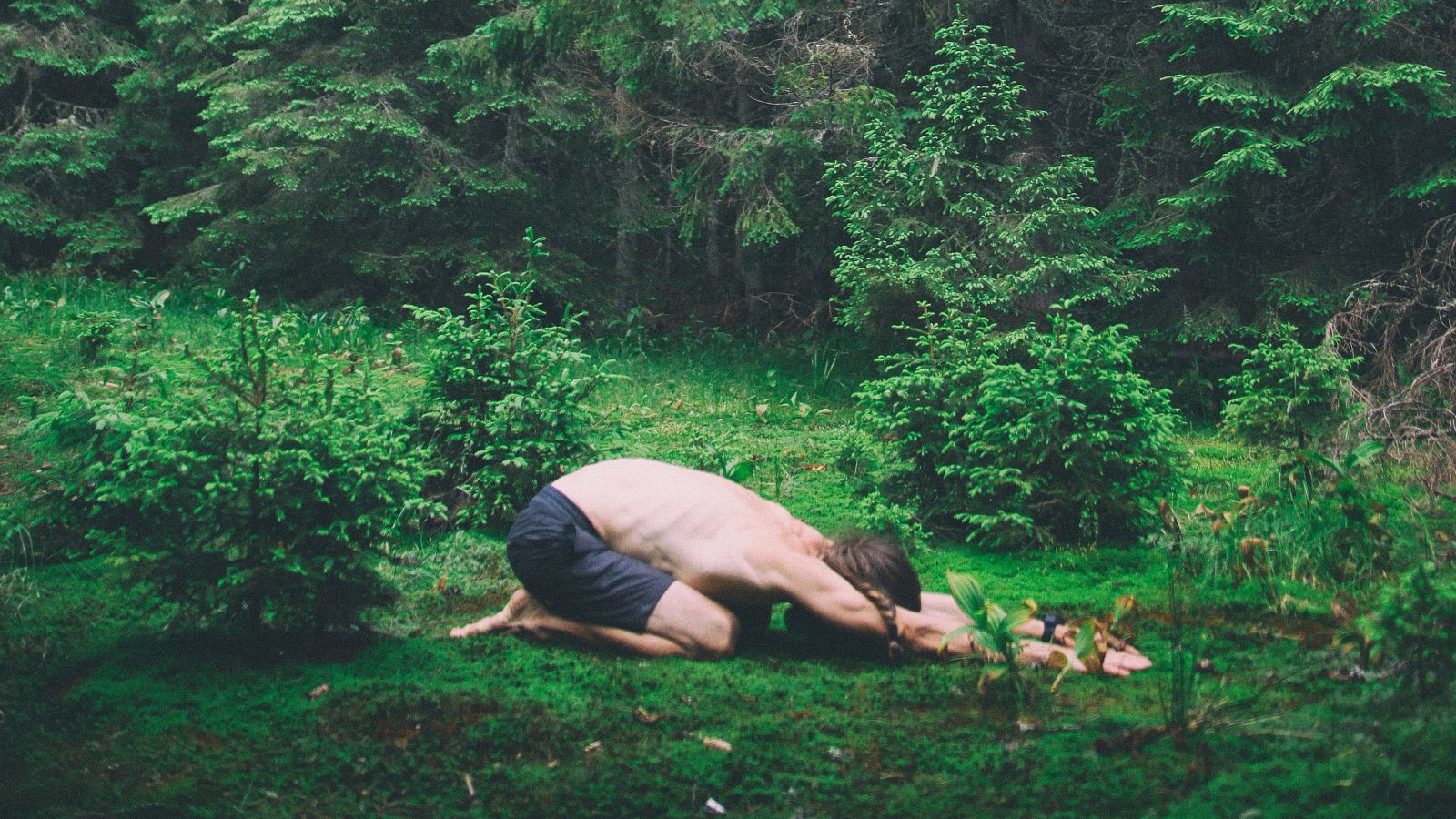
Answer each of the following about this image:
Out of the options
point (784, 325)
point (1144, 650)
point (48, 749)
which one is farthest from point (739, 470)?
point (784, 325)

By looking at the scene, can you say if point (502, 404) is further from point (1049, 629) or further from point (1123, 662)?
point (1123, 662)

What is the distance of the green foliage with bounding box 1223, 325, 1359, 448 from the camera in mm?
5609

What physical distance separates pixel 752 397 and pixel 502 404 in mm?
4195

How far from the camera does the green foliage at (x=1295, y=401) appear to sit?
5.61 m

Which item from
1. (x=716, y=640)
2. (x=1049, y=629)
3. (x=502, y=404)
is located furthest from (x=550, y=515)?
(x=1049, y=629)

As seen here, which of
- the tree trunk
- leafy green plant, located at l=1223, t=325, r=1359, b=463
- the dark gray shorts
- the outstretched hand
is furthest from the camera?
the tree trunk

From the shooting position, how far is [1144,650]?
13.1ft

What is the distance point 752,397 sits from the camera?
30.9ft

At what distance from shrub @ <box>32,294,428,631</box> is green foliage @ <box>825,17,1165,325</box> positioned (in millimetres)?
5192

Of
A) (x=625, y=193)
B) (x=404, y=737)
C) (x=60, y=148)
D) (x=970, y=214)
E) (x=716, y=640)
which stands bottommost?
(x=404, y=737)

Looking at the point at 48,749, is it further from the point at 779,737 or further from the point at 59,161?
the point at 59,161

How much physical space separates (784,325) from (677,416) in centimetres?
551

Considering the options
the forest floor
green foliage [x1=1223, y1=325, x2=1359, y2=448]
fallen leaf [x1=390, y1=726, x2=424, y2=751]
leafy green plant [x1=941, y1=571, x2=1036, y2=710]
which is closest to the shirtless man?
the forest floor

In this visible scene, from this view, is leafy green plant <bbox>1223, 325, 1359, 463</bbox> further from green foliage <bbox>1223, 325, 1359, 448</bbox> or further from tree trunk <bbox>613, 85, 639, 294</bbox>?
tree trunk <bbox>613, 85, 639, 294</bbox>
